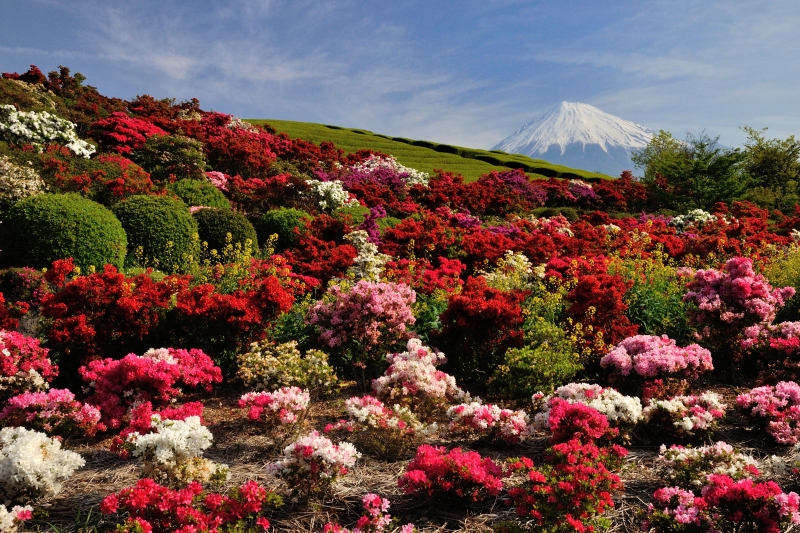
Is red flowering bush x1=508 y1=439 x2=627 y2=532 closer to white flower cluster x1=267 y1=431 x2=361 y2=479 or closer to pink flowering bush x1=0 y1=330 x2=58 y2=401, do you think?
white flower cluster x1=267 y1=431 x2=361 y2=479

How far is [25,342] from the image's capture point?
5117 mm

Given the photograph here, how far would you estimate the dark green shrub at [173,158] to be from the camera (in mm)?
16359

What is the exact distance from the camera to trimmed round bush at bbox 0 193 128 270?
845cm

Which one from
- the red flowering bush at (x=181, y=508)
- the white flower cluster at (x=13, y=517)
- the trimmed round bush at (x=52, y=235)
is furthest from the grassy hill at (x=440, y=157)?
the white flower cluster at (x=13, y=517)

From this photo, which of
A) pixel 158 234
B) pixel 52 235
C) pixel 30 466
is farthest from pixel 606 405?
pixel 158 234

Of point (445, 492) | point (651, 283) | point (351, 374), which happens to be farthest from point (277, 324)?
point (651, 283)

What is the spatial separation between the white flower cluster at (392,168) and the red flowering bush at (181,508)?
17.7 meters

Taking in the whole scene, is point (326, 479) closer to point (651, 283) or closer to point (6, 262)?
point (651, 283)

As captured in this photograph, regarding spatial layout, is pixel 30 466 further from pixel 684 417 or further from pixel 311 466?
pixel 684 417

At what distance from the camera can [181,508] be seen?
315 centimetres

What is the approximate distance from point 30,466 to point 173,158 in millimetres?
14678

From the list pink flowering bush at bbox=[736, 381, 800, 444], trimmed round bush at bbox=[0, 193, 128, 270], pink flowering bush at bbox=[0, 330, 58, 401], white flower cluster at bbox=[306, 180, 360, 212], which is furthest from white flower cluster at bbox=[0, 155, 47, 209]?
pink flowering bush at bbox=[736, 381, 800, 444]

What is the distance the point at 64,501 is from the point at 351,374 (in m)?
3.77

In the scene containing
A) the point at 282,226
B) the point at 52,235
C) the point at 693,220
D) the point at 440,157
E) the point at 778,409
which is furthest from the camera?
the point at 440,157
